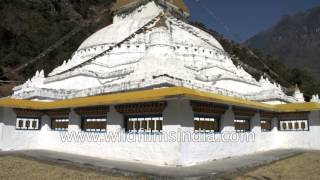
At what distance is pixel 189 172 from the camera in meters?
11.8

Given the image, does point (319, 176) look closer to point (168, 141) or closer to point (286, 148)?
point (168, 141)

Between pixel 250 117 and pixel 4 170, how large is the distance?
41.8ft

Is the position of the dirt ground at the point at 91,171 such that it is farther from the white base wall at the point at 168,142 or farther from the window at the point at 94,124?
the window at the point at 94,124

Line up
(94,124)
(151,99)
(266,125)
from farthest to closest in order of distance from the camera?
(266,125) < (94,124) < (151,99)

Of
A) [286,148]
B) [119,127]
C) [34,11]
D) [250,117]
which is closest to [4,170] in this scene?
[119,127]

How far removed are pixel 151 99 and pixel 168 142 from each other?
1913 millimetres

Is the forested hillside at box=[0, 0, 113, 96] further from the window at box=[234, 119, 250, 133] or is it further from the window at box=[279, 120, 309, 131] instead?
the window at box=[234, 119, 250, 133]

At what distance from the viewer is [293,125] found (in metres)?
22.1

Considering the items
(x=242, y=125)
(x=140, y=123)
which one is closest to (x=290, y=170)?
(x=242, y=125)

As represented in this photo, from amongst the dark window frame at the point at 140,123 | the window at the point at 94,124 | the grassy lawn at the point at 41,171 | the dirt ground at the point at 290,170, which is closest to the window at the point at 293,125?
the dirt ground at the point at 290,170

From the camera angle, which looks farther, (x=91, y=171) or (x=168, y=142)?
(x=168, y=142)

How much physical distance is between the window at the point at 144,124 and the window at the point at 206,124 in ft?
5.17

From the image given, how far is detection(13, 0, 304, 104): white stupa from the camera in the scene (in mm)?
16797

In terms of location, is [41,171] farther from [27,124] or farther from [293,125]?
[293,125]
